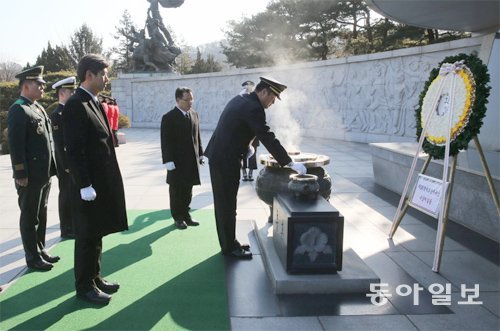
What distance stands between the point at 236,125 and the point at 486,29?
198 inches

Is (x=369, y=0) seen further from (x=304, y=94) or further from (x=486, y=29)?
(x=304, y=94)

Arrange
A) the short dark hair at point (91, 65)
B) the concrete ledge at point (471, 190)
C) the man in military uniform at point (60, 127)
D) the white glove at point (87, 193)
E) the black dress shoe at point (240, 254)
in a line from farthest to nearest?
the concrete ledge at point (471, 190), the man in military uniform at point (60, 127), the black dress shoe at point (240, 254), the short dark hair at point (91, 65), the white glove at point (87, 193)

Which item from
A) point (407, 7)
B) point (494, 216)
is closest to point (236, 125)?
point (407, 7)

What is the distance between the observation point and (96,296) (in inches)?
135

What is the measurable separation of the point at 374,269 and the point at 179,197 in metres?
2.73

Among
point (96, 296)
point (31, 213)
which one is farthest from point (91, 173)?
point (31, 213)

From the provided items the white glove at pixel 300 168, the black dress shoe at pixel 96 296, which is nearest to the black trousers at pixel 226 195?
the white glove at pixel 300 168

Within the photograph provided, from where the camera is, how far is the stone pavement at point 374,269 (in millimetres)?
3209

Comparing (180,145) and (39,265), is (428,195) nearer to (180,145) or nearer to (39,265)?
(180,145)

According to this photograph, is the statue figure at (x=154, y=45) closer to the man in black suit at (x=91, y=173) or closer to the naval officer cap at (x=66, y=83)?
the naval officer cap at (x=66, y=83)

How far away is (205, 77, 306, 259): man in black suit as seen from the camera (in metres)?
4.10

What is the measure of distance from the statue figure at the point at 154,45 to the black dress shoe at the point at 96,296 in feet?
76.9

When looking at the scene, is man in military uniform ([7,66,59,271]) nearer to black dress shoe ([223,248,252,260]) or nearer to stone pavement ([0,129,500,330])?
stone pavement ([0,129,500,330])

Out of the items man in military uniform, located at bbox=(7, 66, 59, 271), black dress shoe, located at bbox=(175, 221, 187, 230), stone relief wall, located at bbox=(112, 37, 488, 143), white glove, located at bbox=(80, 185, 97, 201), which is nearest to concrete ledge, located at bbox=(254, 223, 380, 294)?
white glove, located at bbox=(80, 185, 97, 201)
